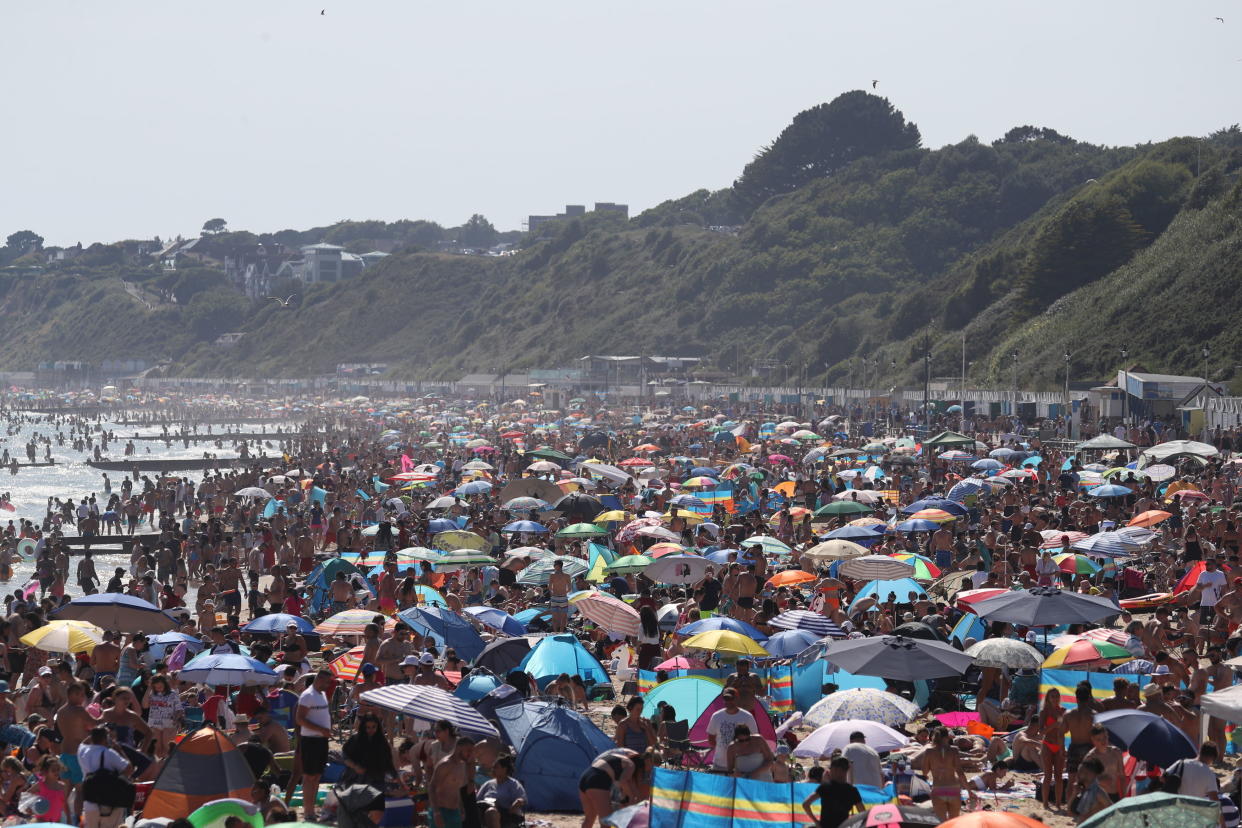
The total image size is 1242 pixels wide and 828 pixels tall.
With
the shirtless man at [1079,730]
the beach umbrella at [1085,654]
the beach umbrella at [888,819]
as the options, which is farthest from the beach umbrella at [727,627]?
the beach umbrella at [888,819]

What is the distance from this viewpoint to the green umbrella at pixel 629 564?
15.9m

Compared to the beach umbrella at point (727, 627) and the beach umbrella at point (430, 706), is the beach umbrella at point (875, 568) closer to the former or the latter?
the beach umbrella at point (727, 627)

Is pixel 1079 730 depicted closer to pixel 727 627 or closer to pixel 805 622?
pixel 727 627

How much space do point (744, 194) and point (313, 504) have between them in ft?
311

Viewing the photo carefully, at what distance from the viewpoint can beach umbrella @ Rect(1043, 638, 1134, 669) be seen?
1045 cm

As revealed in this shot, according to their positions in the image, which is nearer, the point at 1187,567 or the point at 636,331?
the point at 1187,567

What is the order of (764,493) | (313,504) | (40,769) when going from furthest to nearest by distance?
1. (313,504)
2. (764,493)
3. (40,769)

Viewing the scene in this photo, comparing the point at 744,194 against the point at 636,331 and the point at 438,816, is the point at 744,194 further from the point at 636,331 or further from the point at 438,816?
the point at 438,816

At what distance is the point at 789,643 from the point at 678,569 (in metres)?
3.94

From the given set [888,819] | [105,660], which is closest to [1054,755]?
[888,819]

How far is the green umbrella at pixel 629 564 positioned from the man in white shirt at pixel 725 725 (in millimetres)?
6849

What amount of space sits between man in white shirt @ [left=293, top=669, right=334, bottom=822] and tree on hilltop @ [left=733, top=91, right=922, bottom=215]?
4345 inches

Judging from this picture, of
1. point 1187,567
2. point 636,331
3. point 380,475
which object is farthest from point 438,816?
point 636,331

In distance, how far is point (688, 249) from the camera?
119625mm
